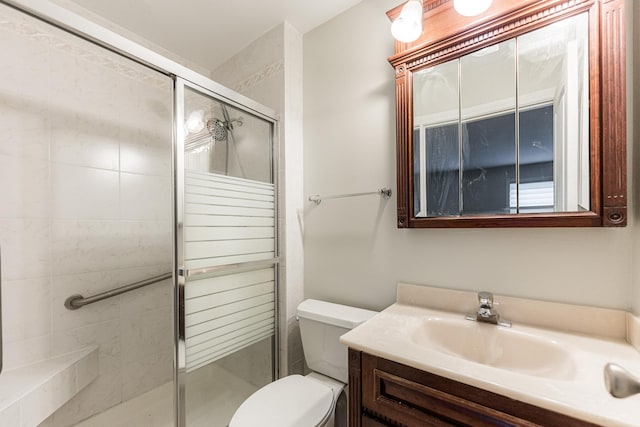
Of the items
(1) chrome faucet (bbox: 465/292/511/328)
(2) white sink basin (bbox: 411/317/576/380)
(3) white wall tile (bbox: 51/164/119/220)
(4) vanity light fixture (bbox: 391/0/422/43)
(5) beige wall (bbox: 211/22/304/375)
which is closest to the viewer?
(2) white sink basin (bbox: 411/317/576/380)

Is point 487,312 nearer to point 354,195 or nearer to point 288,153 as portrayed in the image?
point 354,195

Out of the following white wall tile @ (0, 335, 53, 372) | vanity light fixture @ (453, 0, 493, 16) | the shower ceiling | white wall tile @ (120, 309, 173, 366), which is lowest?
white wall tile @ (120, 309, 173, 366)

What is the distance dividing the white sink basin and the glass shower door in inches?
35.3

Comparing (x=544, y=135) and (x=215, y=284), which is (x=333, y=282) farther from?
(x=544, y=135)

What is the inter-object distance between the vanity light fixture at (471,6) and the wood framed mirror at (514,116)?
5 centimetres

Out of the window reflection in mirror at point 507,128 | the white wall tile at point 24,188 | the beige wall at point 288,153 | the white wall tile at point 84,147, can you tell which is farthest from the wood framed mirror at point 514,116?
the white wall tile at point 24,188

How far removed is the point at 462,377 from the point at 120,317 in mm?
1916

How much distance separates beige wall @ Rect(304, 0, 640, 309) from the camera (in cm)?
94

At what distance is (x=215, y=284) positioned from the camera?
130cm

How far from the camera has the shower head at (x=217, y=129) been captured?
4.48ft

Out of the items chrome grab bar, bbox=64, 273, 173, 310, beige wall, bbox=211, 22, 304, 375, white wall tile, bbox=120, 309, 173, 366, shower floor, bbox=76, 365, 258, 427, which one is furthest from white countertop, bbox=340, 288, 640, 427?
white wall tile, bbox=120, 309, 173, 366

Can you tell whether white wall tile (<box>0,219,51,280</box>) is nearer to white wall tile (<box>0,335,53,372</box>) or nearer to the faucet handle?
white wall tile (<box>0,335,53,372</box>)

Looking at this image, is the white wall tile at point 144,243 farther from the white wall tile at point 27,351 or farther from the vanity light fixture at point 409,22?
the vanity light fixture at point 409,22

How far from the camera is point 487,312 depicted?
1.02 m
